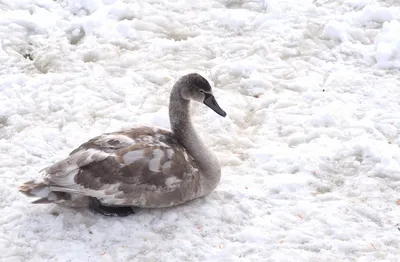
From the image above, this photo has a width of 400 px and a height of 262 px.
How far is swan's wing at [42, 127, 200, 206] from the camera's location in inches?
163

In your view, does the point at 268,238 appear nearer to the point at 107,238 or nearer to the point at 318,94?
the point at 107,238

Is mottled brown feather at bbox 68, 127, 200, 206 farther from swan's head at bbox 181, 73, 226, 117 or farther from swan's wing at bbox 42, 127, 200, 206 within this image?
swan's head at bbox 181, 73, 226, 117

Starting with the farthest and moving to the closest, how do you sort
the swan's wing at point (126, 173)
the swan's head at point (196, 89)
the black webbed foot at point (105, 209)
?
the swan's head at point (196, 89)
the black webbed foot at point (105, 209)
the swan's wing at point (126, 173)

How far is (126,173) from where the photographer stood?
4.17 m

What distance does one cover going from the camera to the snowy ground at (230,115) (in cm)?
418

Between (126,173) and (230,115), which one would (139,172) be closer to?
(126,173)

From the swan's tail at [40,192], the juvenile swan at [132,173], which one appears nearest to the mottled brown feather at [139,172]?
the juvenile swan at [132,173]

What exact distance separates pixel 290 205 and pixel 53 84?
313cm

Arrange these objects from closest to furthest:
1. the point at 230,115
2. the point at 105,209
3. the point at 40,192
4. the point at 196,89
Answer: the point at 40,192, the point at 105,209, the point at 196,89, the point at 230,115

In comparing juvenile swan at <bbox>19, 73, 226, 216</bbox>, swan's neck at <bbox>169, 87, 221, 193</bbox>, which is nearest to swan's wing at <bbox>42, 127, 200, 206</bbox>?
juvenile swan at <bbox>19, 73, 226, 216</bbox>

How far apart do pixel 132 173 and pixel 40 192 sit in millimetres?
764

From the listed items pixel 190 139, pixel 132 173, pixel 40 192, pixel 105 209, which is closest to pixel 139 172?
pixel 132 173

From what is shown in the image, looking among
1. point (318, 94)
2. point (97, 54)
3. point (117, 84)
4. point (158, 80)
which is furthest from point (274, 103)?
point (97, 54)

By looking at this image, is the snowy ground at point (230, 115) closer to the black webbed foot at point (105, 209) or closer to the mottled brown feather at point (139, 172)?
the black webbed foot at point (105, 209)
